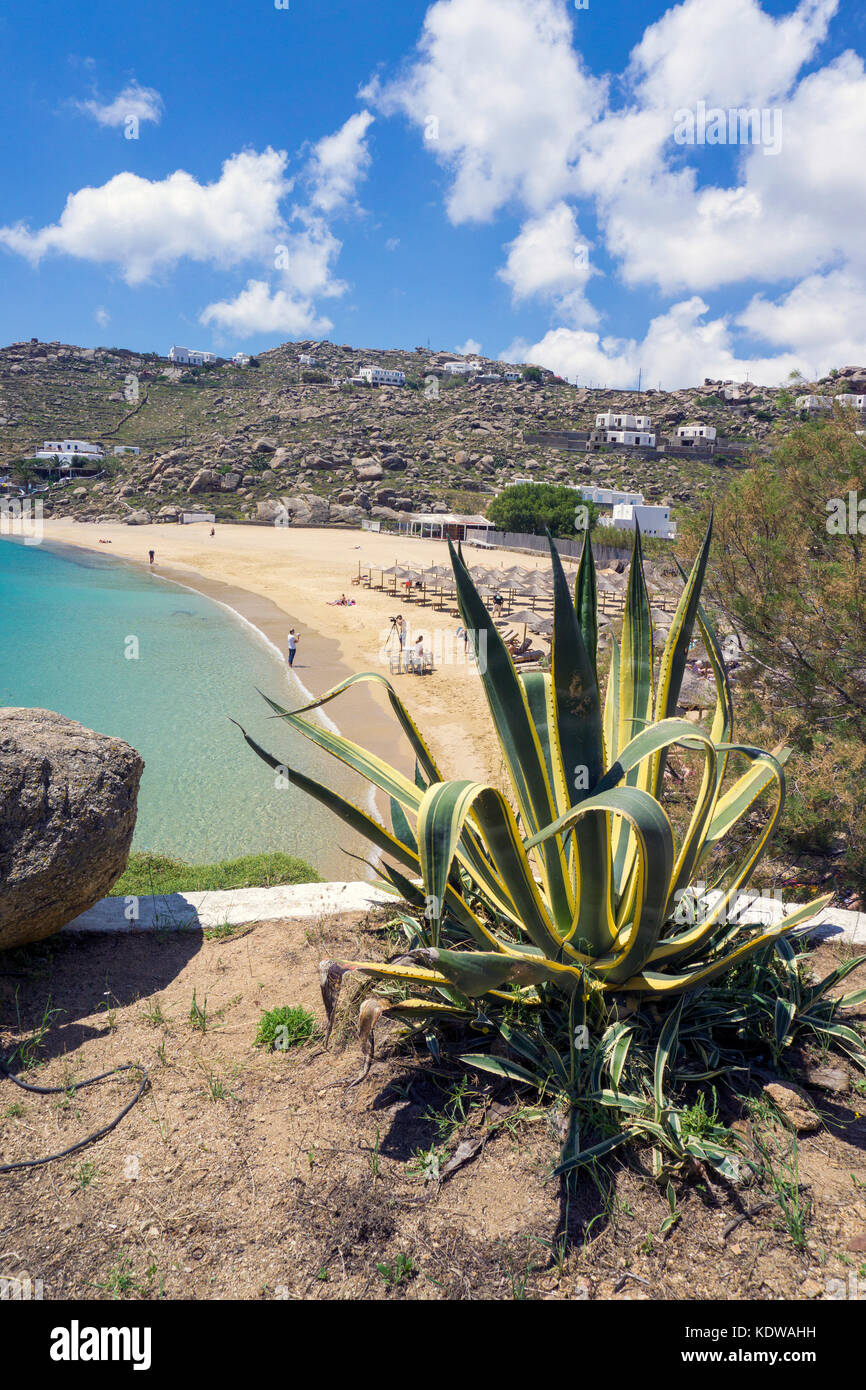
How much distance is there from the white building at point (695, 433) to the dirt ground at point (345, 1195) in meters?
86.9

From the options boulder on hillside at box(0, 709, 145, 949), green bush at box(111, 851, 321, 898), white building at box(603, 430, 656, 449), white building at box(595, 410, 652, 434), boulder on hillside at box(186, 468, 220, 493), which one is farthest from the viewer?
white building at box(595, 410, 652, 434)

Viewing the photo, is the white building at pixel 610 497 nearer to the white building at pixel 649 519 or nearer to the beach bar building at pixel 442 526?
the white building at pixel 649 519

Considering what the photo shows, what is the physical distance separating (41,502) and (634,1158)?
66170 mm

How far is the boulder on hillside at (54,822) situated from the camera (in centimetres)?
339

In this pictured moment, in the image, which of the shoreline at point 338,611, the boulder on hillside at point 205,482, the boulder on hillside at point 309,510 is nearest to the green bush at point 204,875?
the shoreline at point 338,611

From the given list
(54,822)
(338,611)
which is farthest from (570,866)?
(338,611)

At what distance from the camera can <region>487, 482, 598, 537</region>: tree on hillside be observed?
46.3 m

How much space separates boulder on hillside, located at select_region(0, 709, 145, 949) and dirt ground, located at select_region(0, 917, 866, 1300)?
0.61m

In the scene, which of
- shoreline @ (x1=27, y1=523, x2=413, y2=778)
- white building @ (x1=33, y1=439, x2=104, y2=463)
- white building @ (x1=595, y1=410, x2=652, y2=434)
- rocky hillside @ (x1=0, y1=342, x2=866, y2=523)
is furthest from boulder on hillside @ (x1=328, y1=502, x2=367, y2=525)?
white building @ (x1=595, y1=410, x2=652, y2=434)

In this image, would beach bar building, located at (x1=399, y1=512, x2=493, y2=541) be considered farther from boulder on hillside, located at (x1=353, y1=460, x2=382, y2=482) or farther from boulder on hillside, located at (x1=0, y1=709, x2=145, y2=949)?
boulder on hillside, located at (x1=0, y1=709, x2=145, y2=949)

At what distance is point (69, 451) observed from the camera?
222 ft
